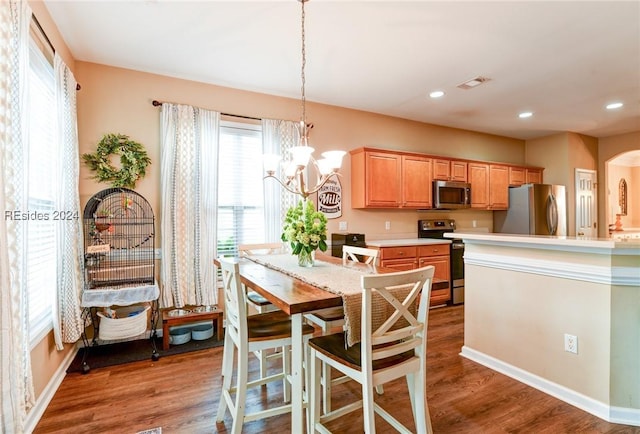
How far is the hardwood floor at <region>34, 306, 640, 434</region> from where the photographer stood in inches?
80.8

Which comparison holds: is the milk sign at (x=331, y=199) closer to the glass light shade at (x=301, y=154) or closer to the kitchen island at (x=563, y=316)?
the kitchen island at (x=563, y=316)

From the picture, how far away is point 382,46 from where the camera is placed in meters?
2.94

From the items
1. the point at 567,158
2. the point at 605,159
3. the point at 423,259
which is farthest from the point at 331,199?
the point at 605,159

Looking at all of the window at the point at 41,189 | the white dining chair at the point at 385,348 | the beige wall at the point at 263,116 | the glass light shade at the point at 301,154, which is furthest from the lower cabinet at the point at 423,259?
the window at the point at 41,189

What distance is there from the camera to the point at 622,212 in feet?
24.5

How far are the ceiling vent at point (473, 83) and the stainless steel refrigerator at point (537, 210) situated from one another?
2.60 m

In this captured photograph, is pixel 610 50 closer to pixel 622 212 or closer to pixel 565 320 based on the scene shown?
pixel 565 320

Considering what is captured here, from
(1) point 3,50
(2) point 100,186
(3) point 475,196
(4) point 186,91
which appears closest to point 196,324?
(2) point 100,186

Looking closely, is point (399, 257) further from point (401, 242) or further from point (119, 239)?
point (119, 239)

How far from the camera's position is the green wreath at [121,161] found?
10.6ft

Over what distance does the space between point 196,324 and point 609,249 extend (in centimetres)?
358

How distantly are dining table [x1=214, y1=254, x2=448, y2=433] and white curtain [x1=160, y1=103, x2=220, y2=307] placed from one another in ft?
3.92

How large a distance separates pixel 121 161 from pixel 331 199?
2477 millimetres

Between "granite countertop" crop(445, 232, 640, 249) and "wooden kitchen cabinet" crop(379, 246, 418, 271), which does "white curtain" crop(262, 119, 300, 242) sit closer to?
"wooden kitchen cabinet" crop(379, 246, 418, 271)
